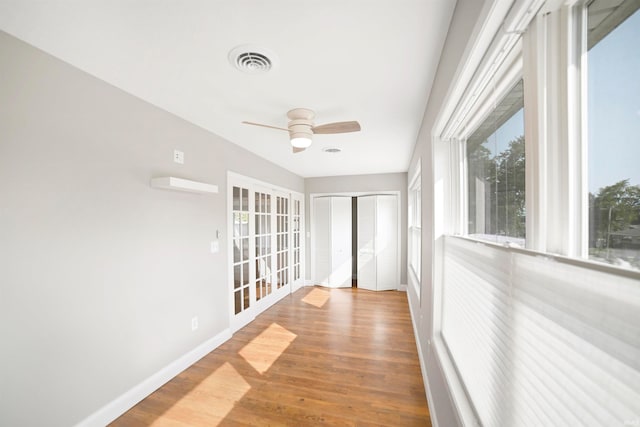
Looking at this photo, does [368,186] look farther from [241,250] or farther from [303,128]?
[303,128]

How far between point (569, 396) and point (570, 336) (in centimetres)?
11

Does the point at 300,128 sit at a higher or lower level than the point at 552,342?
higher

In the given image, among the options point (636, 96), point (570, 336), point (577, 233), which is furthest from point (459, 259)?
point (636, 96)

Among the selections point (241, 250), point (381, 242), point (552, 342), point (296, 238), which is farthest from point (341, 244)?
point (552, 342)

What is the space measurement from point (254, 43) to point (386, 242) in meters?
4.63

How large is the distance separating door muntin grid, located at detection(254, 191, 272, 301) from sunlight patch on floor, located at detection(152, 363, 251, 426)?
1.70 metres

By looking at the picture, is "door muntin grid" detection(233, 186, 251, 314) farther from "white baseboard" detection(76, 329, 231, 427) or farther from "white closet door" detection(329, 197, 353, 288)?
"white closet door" detection(329, 197, 353, 288)

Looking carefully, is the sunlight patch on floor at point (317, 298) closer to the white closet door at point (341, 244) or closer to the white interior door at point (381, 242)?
the white closet door at point (341, 244)

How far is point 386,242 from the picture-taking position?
5477 millimetres

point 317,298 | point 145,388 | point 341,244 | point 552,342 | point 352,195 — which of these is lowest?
point 317,298

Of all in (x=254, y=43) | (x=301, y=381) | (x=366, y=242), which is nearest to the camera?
(x=254, y=43)

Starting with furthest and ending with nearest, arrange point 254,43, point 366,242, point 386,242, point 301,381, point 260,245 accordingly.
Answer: point 366,242 < point 386,242 < point 260,245 < point 301,381 < point 254,43

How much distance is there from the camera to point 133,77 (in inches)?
73.0

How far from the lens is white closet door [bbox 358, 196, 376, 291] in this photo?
5.54 m
